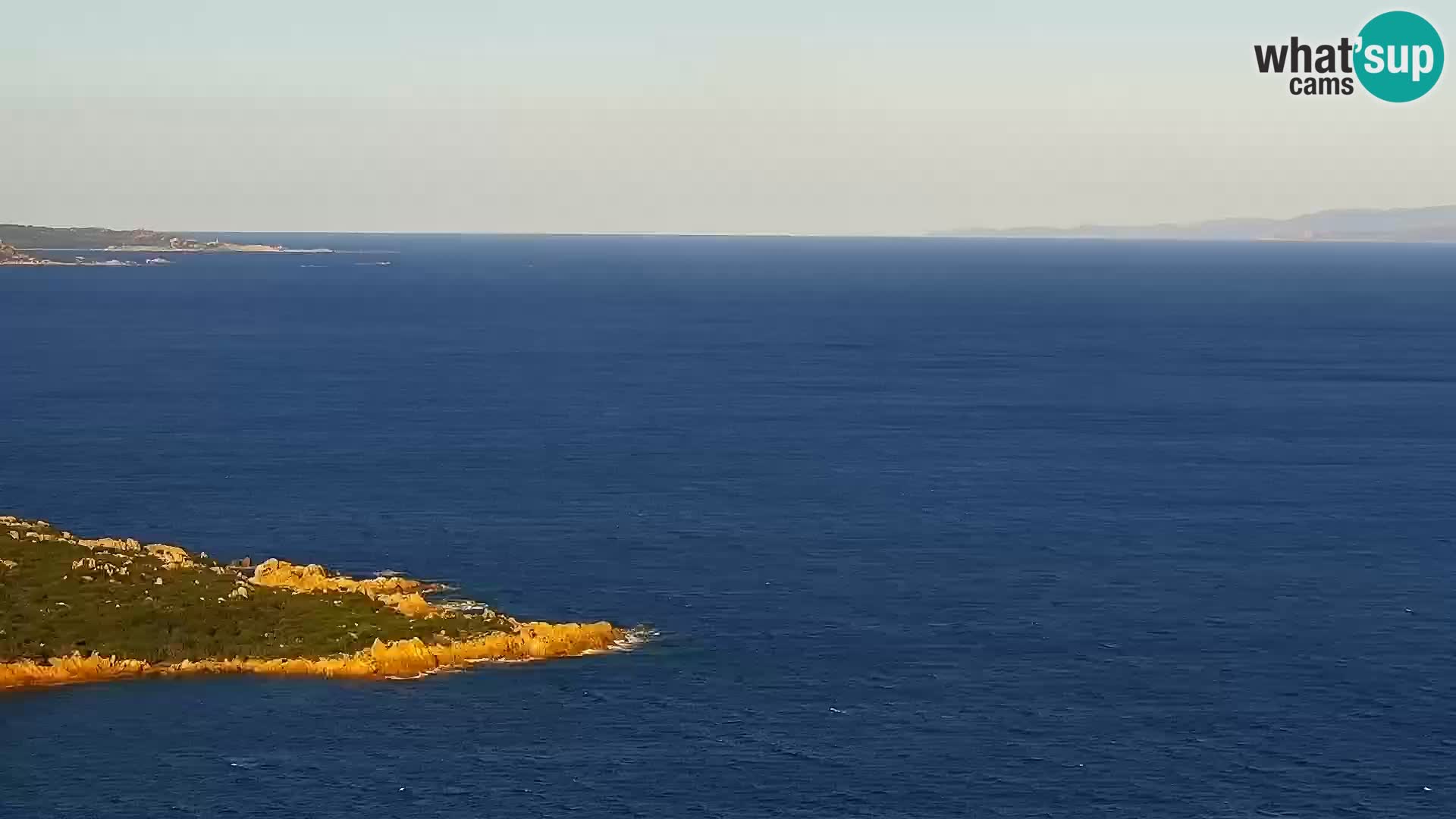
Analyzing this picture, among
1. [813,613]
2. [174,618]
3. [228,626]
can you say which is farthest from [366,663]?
[813,613]

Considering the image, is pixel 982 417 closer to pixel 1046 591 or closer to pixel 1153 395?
pixel 1153 395

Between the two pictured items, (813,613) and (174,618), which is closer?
(174,618)

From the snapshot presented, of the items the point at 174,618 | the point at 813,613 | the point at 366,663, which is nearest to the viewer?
the point at 366,663

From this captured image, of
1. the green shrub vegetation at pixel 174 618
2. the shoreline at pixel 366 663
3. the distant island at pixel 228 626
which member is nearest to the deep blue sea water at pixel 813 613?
the shoreline at pixel 366 663

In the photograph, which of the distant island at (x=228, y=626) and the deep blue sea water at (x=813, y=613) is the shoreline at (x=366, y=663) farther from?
the deep blue sea water at (x=813, y=613)

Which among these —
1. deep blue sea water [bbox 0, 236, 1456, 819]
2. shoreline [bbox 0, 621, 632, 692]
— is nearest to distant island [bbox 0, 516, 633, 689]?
shoreline [bbox 0, 621, 632, 692]

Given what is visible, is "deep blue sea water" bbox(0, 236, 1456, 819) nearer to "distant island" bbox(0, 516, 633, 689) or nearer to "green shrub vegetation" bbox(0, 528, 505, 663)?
"distant island" bbox(0, 516, 633, 689)

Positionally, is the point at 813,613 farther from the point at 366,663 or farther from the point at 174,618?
the point at 174,618

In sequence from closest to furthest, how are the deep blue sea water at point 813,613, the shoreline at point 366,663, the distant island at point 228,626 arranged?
the deep blue sea water at point 813,613 → the shoreline at point 366,663 → the distant island at point 228,626

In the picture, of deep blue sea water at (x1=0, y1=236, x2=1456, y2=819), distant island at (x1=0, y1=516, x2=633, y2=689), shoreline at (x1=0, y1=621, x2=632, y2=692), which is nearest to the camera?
deep blue sea water at (x1=0, y1=236, x2=1456, y2=819)
